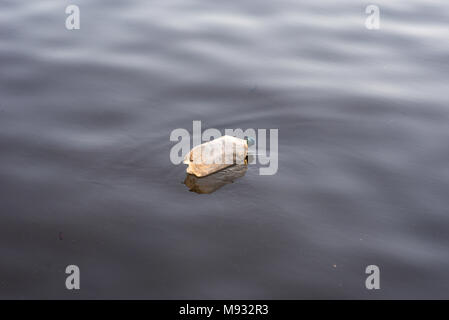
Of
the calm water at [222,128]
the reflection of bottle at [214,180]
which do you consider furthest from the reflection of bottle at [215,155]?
the calm water at [222,128]

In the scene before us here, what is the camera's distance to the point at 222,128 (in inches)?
200

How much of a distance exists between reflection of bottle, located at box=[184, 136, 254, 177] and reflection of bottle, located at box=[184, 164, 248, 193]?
4cm

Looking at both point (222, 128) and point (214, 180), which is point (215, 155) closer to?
point (214, 180)

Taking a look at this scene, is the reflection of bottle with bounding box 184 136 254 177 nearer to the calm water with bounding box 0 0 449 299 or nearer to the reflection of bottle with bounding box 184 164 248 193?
the reflection of bottle with bounding box 184 164 248 193

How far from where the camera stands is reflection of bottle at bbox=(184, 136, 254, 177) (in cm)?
446

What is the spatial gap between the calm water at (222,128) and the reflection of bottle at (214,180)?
71 millimetres

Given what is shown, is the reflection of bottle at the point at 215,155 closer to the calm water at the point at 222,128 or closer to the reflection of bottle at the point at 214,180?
the reflection of bottle at the point at 214,180

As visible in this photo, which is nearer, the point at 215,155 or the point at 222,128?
the point at 215,155

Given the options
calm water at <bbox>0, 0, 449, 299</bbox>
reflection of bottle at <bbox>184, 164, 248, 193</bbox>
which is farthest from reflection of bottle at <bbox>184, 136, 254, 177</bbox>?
calm water at <bbox>0, 0, 449, 299</bbox>

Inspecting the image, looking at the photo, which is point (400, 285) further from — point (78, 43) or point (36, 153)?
point (78, 43)

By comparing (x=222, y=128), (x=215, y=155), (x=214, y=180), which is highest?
(x=222, y=128)

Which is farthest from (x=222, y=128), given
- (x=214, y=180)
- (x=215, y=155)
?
(x=214, y=180)

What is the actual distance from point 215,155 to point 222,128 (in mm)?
618

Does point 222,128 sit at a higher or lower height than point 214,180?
higher
